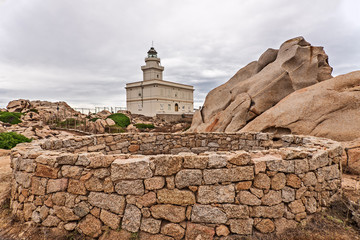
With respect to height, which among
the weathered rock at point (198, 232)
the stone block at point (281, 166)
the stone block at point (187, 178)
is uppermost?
the stone block at point (281, 166)

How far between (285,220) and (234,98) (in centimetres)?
1198

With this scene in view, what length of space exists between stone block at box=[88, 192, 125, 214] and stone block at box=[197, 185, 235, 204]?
1506 millimetres

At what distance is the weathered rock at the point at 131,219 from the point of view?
12.3 ft

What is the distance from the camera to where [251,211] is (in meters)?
3.77

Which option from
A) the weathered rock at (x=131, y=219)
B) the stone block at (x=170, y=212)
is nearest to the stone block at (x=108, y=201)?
the weathered rock at (x=131, y=219)

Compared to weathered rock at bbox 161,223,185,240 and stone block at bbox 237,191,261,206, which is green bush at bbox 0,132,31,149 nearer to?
weathered rock at bbox 161,223,185,240

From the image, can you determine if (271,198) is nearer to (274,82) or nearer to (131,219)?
(131,219)

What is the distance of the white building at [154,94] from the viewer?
38.3m

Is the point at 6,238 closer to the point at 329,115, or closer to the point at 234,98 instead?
the point at 329,115

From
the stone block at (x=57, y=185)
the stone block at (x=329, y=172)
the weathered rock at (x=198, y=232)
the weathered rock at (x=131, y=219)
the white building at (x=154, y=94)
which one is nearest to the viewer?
the weathered rock at (x=198, y=232)

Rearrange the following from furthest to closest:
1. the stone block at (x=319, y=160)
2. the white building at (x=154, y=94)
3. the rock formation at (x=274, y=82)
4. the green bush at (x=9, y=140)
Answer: the white building at (x=154, y=94) < the rock formation at (x=274, y=82) < the green bush at (x=9, y=140) < the stone block at (x=319, y=160)

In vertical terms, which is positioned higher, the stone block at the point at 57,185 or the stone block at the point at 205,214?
the stone block at the point at 57,185

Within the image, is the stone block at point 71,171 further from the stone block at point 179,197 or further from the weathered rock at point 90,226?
the stone block at point 179,197

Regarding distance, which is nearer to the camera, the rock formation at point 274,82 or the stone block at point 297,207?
the stone block at point 297,207
